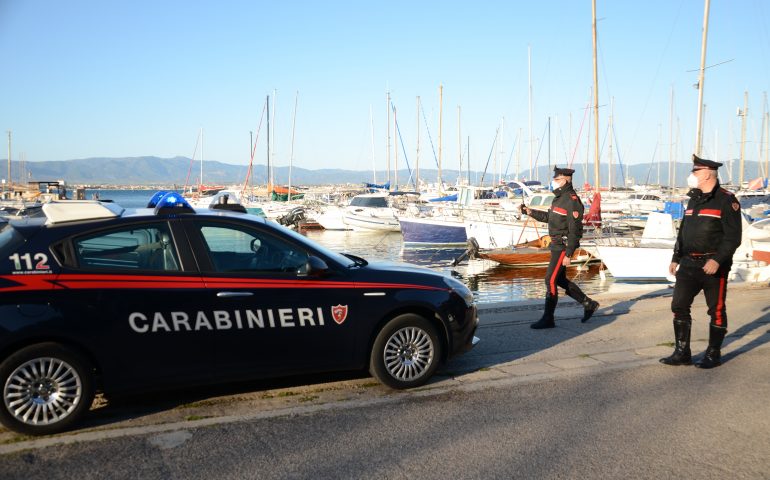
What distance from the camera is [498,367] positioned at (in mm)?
6465

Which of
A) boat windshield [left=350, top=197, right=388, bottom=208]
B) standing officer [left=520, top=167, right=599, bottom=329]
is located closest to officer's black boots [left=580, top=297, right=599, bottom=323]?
standing officer [left=520, top=167, right=599, bottom=329]

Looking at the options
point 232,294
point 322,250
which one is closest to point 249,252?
point 232,294

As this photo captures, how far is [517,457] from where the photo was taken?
4.20 meters

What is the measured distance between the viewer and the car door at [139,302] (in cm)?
472

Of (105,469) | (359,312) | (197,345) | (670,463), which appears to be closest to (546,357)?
(359,312)

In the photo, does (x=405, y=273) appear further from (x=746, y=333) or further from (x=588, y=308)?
(x=746, y=333)

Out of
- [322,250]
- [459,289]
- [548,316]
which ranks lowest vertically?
[548,316]

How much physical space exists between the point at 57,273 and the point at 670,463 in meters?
4.09

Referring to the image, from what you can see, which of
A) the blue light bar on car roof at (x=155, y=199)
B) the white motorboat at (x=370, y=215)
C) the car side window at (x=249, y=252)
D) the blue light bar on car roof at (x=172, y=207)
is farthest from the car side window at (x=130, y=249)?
the white motorboat at (x=370, y=215)

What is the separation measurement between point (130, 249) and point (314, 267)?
1344mm

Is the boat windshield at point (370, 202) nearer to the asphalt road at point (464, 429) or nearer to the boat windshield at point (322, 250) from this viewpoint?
the asphalt road at point (464, 429)

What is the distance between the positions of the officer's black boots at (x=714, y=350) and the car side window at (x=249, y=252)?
12.6 ft

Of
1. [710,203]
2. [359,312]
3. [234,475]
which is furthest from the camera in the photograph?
[710,203]

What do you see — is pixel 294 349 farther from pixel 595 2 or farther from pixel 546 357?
pixel 595 2
